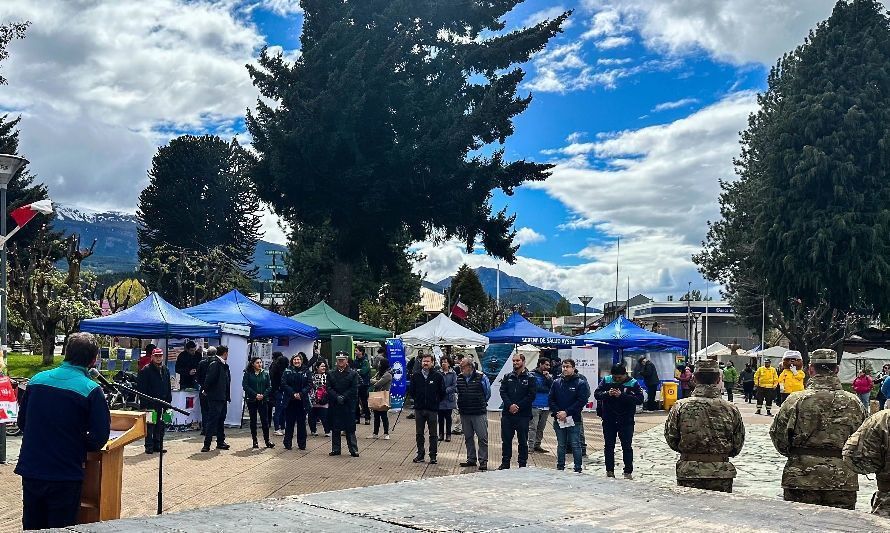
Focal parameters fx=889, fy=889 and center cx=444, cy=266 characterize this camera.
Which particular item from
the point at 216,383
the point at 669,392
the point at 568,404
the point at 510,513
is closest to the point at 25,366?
the point at 216,383

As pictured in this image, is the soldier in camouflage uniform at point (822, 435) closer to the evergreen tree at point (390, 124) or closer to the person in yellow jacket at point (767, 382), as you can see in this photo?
the person in yellow jacket at point (767, 382)

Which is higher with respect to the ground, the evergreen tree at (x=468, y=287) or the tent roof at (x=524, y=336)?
the evergreen tree at (x=468, y=287)

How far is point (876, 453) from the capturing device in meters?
6.01

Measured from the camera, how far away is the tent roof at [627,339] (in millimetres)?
26955

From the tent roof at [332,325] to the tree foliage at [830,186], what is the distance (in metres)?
26.6

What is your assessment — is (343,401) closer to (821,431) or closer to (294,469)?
(294,469)

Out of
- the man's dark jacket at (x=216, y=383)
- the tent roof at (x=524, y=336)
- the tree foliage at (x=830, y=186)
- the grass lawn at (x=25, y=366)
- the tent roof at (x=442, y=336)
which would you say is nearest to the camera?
the man's dark jacket at (x=216, y=383)

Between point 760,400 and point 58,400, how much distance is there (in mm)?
24981

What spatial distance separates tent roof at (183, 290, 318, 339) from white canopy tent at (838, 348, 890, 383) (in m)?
34.9

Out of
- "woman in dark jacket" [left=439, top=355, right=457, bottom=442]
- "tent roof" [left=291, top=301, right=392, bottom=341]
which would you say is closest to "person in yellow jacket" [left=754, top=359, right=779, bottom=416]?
"tent roof" [left=291, top=301, right=392, bottom=341]

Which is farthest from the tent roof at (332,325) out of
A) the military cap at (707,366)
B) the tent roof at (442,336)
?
the military cap at (707,366)

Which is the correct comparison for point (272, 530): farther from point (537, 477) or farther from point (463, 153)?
point (463, 153)

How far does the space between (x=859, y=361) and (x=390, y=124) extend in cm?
3218

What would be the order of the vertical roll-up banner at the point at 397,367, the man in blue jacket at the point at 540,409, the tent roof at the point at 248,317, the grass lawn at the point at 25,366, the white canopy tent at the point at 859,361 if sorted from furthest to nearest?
the white canopy tent at the point at 859,361, the grass lawn at the point at 25,366, the vertical roll-up banner at the point at 397,367, the tent roof at the point at 248,317, the man in blue jacket at the point at 540,409
